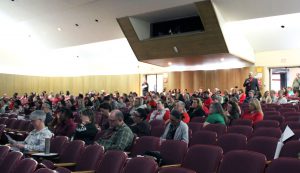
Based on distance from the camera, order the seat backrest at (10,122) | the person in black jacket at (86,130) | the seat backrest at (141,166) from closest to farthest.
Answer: the seat backrest at (141,166) → the person in black jacket at (86,130) → the seat backrest at (10,122)

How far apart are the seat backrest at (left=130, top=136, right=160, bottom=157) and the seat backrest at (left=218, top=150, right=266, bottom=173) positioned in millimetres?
1566

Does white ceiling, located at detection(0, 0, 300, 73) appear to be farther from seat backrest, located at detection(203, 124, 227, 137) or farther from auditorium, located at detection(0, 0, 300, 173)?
seat backrest, located at detection(203, 124, 227, 137)

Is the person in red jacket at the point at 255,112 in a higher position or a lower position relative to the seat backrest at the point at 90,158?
higher

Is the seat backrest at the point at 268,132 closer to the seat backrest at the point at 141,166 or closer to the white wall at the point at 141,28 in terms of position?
the seat backrest at the point at 141,166

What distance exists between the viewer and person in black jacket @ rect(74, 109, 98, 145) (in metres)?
6.33

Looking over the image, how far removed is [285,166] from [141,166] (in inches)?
54.2

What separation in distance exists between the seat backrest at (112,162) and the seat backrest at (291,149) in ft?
6.15

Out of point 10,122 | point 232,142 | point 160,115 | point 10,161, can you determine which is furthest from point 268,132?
point 10,122

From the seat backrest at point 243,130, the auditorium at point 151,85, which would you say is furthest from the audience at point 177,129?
the seat backrest at point 243,130

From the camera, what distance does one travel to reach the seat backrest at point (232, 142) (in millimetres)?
5035

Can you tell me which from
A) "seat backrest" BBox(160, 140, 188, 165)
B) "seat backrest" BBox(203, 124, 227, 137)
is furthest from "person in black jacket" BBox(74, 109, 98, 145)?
"seat backrest" BBox(203, 124, 227, 137)

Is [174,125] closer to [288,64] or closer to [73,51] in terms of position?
[288,64]

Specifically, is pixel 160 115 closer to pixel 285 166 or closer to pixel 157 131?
pixel 157 131

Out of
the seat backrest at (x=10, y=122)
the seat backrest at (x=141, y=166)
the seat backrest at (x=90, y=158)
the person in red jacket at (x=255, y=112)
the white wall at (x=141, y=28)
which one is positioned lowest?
the seat backrest at (x=10, y=122)
